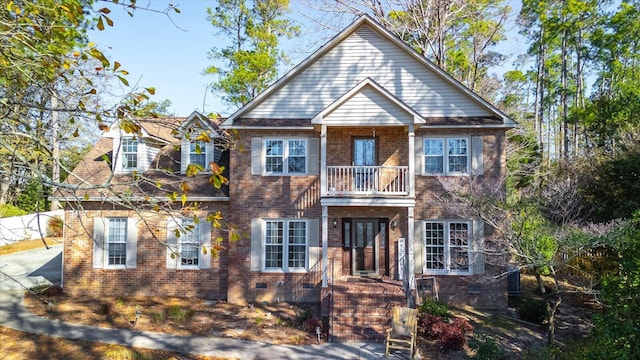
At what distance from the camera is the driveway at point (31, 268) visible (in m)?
15.8

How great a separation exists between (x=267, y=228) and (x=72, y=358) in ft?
22.6

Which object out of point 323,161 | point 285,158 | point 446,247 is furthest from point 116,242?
point 446,247

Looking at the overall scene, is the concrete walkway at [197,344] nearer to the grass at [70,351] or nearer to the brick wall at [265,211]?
the grass at [70,351]

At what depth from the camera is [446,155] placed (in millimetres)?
14531

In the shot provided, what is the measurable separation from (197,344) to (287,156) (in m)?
6.95

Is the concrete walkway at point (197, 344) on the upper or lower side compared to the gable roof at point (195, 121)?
lower

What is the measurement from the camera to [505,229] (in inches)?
450

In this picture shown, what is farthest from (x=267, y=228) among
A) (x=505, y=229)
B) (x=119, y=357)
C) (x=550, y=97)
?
(x=550, y=97)

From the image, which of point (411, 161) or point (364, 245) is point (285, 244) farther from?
point (411, 161)

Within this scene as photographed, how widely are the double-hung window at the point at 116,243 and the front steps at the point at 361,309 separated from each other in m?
7.86

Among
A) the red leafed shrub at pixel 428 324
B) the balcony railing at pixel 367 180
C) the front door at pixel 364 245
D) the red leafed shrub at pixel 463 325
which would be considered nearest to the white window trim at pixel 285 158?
the balcony railing at pixel 367 180

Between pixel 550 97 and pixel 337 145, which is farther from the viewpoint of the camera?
pixel 550 97

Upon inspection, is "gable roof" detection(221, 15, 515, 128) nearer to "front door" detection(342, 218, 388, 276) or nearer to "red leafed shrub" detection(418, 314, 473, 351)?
"front door" detection(342, 218, 388, 276)

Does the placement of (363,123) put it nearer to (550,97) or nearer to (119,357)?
(119,357)
